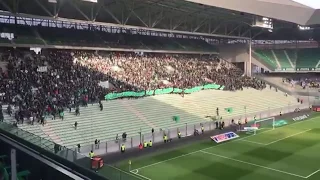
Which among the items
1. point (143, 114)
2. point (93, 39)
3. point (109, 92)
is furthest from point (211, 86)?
point (109, 92)

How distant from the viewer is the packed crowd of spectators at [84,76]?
101 feet

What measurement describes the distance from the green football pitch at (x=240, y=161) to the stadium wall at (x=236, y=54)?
35637mm

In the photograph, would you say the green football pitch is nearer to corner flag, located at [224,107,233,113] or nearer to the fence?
the fence

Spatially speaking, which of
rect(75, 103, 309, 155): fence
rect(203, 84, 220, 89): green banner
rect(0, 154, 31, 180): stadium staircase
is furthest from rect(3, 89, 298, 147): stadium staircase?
rect(0, 154, 31, 180): stadium staircase

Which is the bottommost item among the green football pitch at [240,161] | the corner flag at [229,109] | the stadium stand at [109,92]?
the green football pitch at [240,161]

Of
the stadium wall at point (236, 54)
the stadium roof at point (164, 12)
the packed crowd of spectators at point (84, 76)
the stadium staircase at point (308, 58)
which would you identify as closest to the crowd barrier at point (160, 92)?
the packed crowd of spectators at point (84, 76)

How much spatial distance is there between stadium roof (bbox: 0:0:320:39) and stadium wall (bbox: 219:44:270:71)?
36.4 feet

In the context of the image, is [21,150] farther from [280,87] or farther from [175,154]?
[280,87]

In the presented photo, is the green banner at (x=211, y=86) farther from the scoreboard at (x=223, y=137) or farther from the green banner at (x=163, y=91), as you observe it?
the scoreboard at (x=223, y=137)

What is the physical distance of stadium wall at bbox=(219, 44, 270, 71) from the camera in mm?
66825

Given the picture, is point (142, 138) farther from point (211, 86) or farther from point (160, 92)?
point (211, 86)

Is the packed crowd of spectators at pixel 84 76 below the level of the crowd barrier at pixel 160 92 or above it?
above

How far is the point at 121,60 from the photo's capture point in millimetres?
48656

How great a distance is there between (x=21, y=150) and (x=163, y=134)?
52.8 feet
